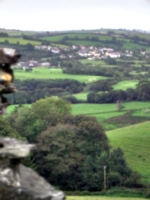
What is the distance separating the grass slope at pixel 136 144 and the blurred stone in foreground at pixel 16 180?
33.6 metres

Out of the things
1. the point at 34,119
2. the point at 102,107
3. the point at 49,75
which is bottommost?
the point at 102,107

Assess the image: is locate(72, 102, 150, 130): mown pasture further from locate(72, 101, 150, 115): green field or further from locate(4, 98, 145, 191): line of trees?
locate(4, 98, 145, 191): line of trees

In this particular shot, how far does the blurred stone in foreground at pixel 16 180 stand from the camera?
556 cm

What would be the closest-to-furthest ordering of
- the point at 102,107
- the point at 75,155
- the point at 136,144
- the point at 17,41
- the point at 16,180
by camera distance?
the point at 16,180, the point at 75,155, the point at 136,144, the point at 102,107, the point at 17,41

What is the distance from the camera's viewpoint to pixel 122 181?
121 feet

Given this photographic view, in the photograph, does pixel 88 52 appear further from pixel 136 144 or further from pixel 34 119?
pixel 34 119

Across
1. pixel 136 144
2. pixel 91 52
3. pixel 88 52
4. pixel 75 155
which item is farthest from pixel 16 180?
pixel 91 52

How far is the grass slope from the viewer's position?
42500 mm

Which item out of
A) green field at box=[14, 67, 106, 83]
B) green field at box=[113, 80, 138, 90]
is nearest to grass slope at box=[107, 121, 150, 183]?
green field at box=[113, 80, 138, 90]

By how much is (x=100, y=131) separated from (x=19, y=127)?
601cm

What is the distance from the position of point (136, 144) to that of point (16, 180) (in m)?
43.7

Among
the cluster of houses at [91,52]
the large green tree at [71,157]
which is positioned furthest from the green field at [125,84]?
the large green tree at [71,157]

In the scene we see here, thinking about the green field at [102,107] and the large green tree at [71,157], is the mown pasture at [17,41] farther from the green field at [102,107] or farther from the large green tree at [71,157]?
the large green tree at [71,157]

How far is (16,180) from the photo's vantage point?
5.61 metres
